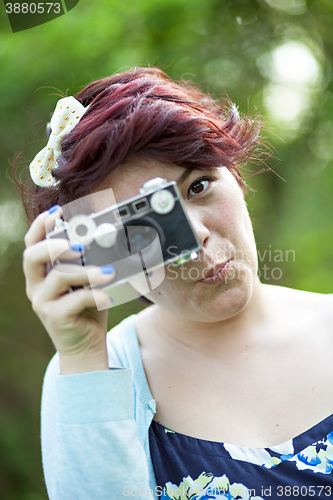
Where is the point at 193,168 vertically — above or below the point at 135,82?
below

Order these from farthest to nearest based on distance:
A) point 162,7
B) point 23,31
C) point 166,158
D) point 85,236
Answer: point 162,7
point 23,31
point 166,158
point 85,236

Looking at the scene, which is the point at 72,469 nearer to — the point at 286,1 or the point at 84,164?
the point at 84,164

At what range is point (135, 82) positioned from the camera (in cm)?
106

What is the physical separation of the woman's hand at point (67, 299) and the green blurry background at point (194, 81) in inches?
55.7

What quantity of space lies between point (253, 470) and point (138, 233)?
56 centimetres

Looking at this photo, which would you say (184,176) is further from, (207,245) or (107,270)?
(107,270)

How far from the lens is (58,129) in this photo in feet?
3.50

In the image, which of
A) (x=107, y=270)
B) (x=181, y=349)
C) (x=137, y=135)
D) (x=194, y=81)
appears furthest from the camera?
(x=194, y=81)

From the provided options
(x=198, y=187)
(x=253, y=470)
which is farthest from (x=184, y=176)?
(x=253, y=470)

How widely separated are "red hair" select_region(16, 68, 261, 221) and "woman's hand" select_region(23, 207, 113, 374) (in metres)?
0.14

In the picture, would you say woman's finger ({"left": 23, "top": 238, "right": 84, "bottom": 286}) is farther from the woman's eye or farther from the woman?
the woman's eye

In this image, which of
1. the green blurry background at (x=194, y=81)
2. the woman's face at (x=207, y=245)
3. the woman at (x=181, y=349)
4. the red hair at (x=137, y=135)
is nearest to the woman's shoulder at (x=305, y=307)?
the woman at (x=181, y=349)

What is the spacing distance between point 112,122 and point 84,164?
0.34 ft

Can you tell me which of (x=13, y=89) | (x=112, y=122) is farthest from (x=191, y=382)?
(x=13, y=89)
